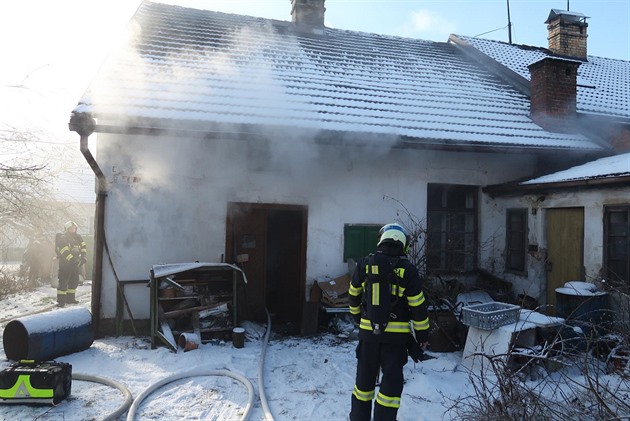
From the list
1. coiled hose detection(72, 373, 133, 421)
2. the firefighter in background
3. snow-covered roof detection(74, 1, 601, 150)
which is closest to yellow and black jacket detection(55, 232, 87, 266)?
the firefighter in background

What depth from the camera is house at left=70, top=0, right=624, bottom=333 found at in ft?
21.7

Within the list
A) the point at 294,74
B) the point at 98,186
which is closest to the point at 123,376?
the point at 98,186

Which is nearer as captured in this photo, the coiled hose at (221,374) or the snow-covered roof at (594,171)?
the coiled hose at (221,374)

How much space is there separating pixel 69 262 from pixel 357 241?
6.38 meters

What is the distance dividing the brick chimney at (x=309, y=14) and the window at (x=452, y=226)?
6.60 m

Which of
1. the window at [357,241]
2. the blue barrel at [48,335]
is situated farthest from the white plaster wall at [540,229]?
the blue barrel at [48,335]

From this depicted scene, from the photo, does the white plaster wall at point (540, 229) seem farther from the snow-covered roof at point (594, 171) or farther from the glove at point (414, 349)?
the glove at point (414, 349)

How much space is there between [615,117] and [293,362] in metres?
9.21

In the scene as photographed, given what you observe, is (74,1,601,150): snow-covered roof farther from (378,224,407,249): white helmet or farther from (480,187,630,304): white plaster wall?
(378,224,407,249): white helmet

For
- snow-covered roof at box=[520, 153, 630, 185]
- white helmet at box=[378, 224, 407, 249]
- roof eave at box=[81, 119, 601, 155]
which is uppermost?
roof eave at box=[81, 119, 601, 155]

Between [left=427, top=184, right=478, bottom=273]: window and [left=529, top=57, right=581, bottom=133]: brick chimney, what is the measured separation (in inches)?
101

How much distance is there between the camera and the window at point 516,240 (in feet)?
25.5

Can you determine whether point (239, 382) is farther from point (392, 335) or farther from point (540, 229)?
point (540, 229)

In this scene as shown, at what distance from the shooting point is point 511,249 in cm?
813
